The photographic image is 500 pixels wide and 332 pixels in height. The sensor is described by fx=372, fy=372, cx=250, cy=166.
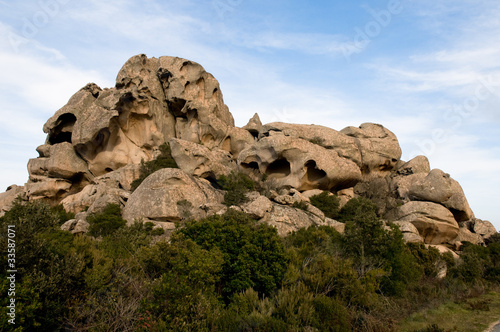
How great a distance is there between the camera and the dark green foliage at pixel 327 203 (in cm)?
3056

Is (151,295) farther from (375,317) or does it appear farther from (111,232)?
(111,232)

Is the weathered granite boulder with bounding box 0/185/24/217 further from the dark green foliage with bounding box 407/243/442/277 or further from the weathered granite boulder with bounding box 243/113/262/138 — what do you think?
the dark green foliage with bounding box 407/243/442/277

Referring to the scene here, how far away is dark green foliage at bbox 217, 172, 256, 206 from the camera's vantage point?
27938mm

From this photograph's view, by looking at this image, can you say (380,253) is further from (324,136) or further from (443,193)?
(324,136)

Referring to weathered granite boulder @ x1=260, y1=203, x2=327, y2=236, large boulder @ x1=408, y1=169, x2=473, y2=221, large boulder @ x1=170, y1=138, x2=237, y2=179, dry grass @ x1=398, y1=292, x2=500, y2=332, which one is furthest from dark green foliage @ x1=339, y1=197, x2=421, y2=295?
large boulder @ x1=170, y1=138, x2=237, y2=179

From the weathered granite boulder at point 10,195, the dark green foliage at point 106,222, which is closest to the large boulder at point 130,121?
the weathered granite boulder at point 10,195

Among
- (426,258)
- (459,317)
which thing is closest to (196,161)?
(426,258)

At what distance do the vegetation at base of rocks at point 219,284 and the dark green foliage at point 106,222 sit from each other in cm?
649

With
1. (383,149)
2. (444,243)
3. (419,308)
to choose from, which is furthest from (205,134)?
(419,308)

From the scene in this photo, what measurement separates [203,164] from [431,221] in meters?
19.2

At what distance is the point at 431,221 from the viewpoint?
28.2 meters

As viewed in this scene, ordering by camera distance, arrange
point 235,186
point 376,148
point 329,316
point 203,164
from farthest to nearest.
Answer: point 376,148 → point 203,164 → point 235,186 → point 329,316

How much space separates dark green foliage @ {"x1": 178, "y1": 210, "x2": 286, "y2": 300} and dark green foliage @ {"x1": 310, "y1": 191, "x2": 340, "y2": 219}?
16752 millimetres

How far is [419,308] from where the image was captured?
15.1 meters
